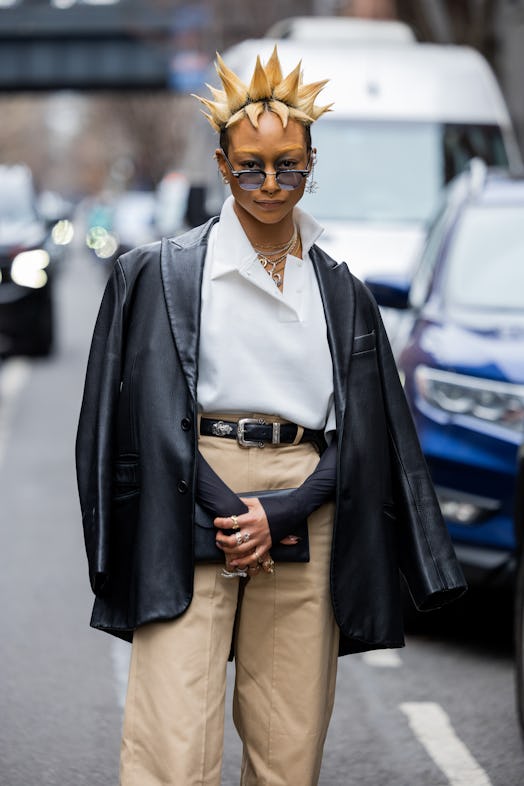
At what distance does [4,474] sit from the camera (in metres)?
11.0

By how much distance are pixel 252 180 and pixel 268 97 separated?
173 millimetres

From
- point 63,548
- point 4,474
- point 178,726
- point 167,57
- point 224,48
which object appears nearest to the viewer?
point 178,726

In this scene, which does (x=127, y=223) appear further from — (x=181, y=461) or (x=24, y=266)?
(x=181, y=461)

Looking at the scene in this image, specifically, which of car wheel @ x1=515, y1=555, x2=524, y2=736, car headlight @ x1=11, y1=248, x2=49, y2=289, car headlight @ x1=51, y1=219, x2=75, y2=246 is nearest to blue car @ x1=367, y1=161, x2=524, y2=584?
car wheel @ x1=515, y1=555, x2=524, y2=736

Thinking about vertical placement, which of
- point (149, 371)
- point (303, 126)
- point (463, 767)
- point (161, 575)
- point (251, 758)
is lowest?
point (463, 767)

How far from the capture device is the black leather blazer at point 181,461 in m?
3.59

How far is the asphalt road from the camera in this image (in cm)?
514

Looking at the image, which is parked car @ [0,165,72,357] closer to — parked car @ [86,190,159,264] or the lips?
the lips

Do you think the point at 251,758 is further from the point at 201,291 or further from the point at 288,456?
the point at 201,291

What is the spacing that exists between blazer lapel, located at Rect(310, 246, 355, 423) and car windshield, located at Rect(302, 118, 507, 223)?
7.27m

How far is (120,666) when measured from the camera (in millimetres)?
6363

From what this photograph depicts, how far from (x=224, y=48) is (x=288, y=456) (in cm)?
3804

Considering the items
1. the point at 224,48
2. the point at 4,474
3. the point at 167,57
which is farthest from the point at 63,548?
the point at 167,57

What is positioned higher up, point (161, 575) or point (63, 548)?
point (161, 575)
